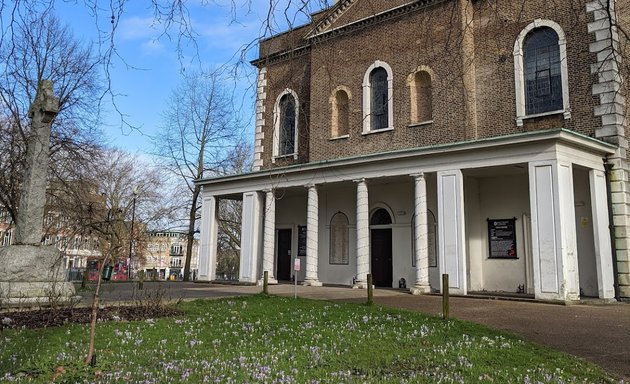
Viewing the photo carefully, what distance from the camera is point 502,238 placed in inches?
793

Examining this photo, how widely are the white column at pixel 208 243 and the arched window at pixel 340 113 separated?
25.1 ft

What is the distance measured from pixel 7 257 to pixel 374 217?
16160 mm

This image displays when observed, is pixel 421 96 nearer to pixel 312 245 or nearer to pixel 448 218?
pixel 448 218

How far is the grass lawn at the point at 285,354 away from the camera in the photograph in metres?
5.54

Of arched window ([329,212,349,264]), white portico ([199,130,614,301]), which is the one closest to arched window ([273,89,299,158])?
white portico ([199,130,614,301])

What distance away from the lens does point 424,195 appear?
1927cm

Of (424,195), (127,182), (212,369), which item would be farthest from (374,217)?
(127,182)

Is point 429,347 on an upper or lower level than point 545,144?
lower

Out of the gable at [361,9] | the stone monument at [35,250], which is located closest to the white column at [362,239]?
the gable at [361,9]

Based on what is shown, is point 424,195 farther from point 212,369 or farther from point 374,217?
point 212,369

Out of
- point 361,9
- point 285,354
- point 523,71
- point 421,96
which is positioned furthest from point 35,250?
point 361,9

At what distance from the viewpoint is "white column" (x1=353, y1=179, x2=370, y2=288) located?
2072 cm

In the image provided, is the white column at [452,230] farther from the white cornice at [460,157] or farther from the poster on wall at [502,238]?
the poster on wall at [502,238]

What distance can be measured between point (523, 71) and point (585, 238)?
6.70m
